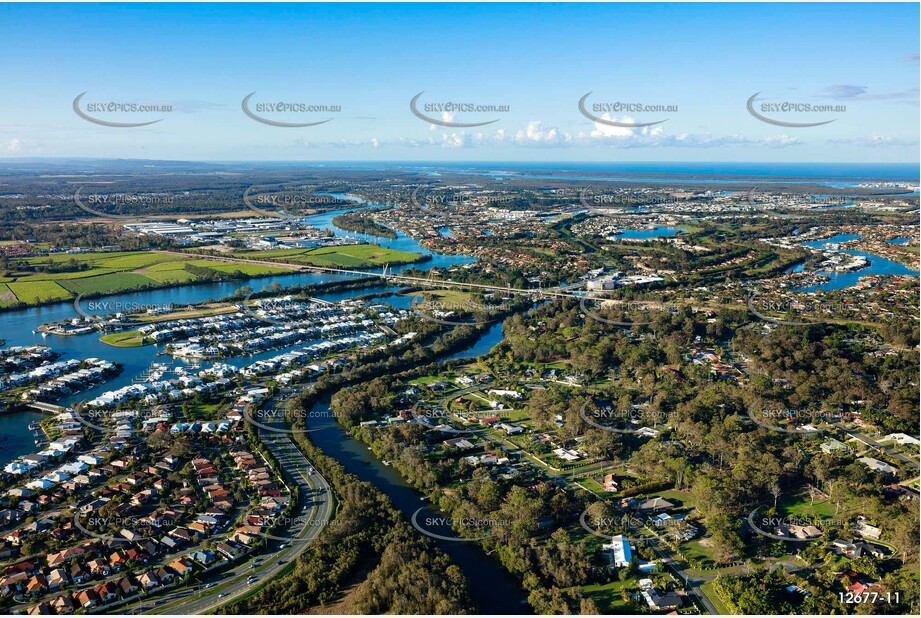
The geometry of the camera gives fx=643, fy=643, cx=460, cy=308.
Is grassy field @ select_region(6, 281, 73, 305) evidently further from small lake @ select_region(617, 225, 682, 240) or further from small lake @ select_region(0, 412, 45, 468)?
small lake @ select_region(617, 225, 682, 240)

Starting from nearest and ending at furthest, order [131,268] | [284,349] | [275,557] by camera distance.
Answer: [275,557] → [284,349] → [131,268]

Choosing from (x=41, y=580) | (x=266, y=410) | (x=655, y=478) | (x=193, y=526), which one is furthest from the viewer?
(x=266, y=410)

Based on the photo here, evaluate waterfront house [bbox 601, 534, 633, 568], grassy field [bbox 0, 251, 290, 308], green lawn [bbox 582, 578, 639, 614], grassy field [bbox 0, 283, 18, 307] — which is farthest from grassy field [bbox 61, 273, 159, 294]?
green lawn [bbox 582, 578, 639, 614]

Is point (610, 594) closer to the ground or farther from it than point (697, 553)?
closer to the ground

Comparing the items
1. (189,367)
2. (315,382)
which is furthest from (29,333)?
(315,382)

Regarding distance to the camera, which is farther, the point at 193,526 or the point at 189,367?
the point at 189,367

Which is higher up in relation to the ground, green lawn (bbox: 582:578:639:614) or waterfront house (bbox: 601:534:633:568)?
waterfront house (bbox: 601:534:633:568)

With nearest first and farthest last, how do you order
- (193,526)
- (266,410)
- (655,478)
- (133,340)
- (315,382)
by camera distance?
(193,526)
(655,478)
(266,410)
(315,382)
(133,340)

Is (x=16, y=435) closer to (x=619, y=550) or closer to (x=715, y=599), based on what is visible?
(x=619, y=550)

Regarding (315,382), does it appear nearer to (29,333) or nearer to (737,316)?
(29,333)

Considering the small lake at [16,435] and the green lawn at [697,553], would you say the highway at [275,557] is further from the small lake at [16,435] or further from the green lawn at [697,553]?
the green lawn at [697,553]

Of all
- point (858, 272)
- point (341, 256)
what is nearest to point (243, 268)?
point (341, 256)
